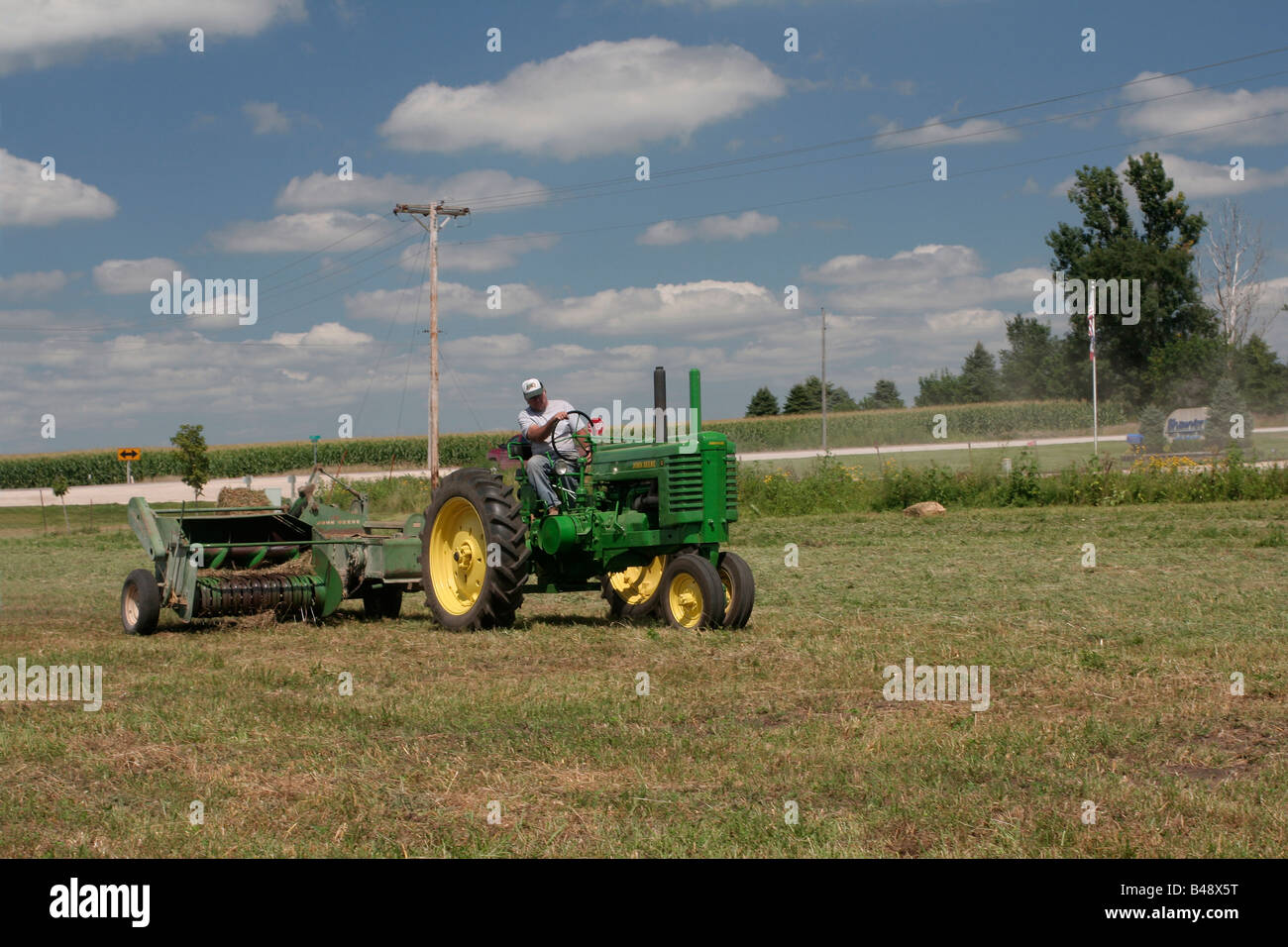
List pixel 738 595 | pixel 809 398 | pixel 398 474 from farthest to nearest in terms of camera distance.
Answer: pixel 809 398 < pixel 398 474 < pixel 738 595

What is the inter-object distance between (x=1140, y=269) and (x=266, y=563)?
4563 cm

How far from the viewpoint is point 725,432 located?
124 feet

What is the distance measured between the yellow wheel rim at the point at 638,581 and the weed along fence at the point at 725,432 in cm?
2429

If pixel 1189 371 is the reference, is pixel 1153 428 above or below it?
below

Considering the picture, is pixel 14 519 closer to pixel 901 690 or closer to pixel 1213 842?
pixel 901 690

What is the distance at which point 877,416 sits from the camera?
4953 centimetres

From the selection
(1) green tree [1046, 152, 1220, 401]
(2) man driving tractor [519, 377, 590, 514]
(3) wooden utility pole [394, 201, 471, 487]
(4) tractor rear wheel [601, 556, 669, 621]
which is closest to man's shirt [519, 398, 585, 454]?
(2) man driving tractor [519, 377, 590, 514]

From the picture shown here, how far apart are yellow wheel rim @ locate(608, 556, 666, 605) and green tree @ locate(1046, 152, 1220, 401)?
4174 cm

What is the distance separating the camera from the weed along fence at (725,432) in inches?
1845

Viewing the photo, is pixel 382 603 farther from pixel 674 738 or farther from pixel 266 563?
pixel 674 738

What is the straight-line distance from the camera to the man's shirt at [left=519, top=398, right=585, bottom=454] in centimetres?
989

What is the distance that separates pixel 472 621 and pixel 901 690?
13.5 ft

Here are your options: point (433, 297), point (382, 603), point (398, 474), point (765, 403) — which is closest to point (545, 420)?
point (382, 603)
